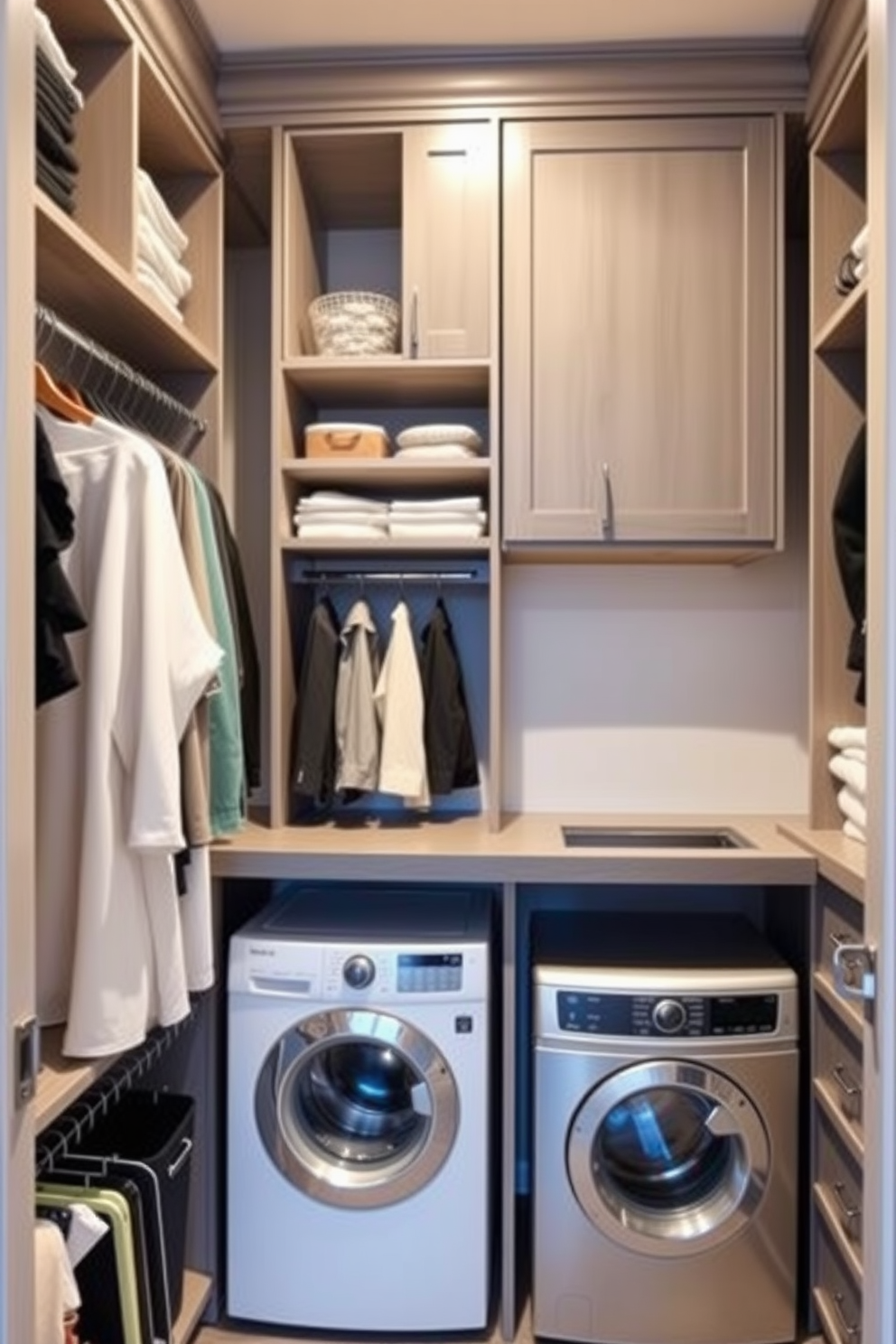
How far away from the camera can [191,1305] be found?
1.79 meters

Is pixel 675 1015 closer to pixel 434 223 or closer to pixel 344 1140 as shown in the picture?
pixel 344 1140

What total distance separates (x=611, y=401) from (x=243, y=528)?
1.09 meters

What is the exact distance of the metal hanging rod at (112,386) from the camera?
1501mm

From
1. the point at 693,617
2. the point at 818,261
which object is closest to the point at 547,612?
the point at 693,617

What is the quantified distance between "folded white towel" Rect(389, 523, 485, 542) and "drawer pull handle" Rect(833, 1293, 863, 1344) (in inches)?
68.1

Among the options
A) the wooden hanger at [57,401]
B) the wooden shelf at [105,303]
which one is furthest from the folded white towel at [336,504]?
the wooden hanger at [57,401]

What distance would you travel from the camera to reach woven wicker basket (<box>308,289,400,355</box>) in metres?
2.11

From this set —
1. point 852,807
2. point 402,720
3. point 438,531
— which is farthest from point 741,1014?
point 438,531

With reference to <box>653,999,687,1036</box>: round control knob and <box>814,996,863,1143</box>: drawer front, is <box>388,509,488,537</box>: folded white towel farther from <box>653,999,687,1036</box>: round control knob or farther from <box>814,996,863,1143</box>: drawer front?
<box>814,996,863,1143</box>: drawer front

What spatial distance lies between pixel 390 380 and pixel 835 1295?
2187 mm

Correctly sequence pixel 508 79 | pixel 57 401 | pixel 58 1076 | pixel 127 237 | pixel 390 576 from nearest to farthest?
pixel 58 1076 → pixel 57 401 → pixel 127 237 → pixel 508 79 → pixel 390 576

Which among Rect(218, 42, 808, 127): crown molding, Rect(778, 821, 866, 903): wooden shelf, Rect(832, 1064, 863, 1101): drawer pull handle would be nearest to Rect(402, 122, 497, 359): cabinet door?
Rect(218, 42, 808, 127): crown molding

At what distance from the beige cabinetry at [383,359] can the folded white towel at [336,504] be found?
0.05 meters

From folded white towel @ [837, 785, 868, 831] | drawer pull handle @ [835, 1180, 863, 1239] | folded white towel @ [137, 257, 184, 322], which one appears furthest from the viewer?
folded white towel @ [837, 785, 868, 831]
